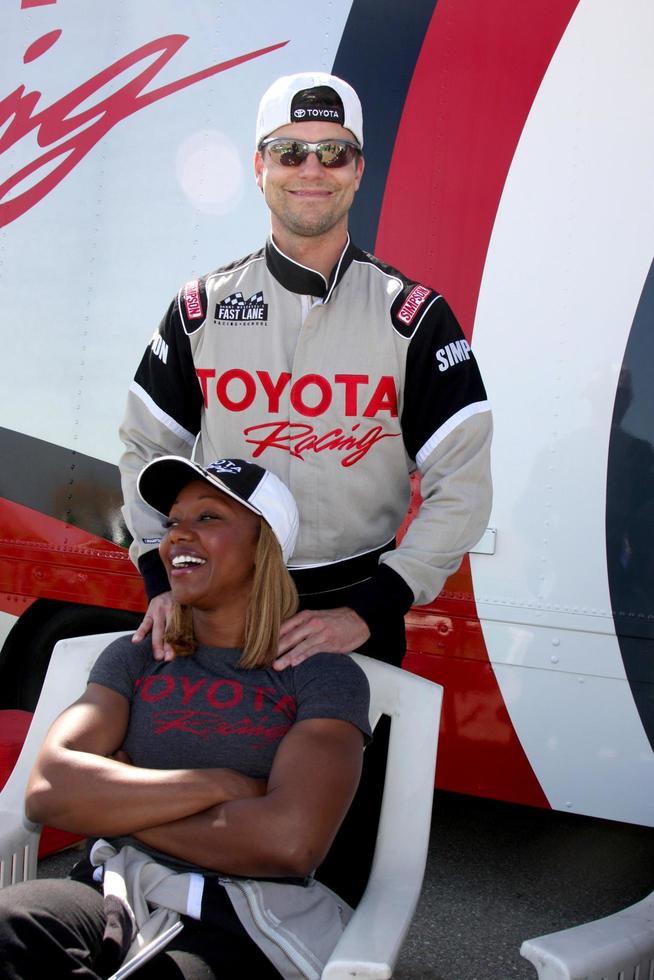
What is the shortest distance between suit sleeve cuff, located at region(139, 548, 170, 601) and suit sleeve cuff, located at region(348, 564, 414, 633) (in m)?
0.46

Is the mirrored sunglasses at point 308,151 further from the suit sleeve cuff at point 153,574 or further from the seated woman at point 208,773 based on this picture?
the suit sleeve cuff at point 153,574

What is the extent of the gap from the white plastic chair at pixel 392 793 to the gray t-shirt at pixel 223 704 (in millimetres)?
169

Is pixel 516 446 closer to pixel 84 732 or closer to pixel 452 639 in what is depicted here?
pixel 452 639

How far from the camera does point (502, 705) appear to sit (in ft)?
10.2

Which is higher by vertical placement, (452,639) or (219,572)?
(219,572)

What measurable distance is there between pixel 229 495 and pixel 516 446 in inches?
48.0

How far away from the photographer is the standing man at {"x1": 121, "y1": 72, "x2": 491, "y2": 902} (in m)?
2.20

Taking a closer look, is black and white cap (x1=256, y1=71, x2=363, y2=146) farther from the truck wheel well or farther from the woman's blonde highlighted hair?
the truck wheel well

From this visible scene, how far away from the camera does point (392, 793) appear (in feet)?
7.00

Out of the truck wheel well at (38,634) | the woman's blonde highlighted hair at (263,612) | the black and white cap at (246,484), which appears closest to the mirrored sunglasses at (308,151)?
the black and white cap at (246,484)

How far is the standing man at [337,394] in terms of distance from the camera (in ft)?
7.23

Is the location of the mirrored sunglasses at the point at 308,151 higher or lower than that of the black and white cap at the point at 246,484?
higher

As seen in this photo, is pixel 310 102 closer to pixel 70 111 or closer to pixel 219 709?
pixel 219 709

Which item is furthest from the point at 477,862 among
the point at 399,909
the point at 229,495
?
the point at 229,495
